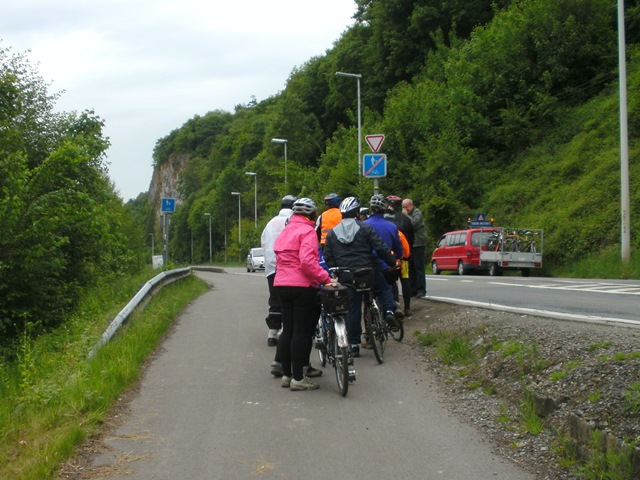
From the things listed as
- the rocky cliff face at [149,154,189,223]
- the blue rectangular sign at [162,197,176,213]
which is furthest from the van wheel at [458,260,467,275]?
the rocky cliff face at [149,154,189,223]

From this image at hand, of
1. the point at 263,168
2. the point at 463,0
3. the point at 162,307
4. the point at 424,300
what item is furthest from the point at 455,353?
the point at 263,168

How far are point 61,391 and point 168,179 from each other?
169 meters

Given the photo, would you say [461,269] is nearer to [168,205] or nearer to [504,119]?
[168,205]

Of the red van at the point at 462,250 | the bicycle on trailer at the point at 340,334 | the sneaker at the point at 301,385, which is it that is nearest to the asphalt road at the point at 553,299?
the bicycle on trailer at the point at 340,334

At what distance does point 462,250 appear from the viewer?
2853 cm

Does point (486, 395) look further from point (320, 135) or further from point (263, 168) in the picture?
point (263, 168)

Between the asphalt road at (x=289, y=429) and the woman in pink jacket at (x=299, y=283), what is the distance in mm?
355

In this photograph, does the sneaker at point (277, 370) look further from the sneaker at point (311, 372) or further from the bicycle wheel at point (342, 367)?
the bicycle wheel at point (342, 367)

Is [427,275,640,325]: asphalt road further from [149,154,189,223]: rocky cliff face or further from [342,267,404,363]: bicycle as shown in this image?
[149,154,189,223]: rocky cliff face

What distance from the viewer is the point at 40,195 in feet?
47.8

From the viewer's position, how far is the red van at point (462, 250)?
27.6 m

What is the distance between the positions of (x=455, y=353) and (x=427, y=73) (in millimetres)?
43870

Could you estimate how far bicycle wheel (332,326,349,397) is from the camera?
7312 mm

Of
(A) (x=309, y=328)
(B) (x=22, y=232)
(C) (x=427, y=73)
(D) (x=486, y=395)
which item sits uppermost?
(C) (x=427, y=73)
